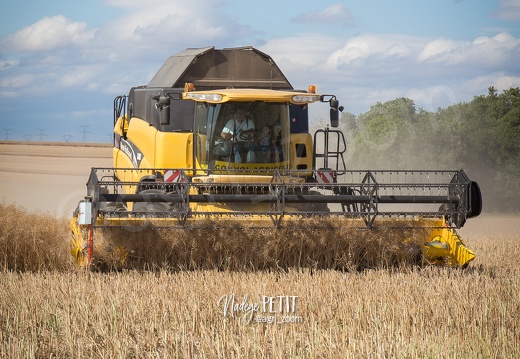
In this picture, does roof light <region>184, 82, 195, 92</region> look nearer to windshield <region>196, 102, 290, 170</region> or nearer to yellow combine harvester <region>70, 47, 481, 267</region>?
yellow combine harvester <region>70, 47, 481, 267</region>

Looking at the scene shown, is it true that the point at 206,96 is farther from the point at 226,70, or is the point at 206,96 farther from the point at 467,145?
the point at 467,145

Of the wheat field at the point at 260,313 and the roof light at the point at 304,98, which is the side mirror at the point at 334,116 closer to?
the roof light at the point at 304,98

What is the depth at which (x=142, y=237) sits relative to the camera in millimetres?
7617

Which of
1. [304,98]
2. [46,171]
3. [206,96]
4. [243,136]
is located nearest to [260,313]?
[243,136]

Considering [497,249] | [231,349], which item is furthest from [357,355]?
[497,249]

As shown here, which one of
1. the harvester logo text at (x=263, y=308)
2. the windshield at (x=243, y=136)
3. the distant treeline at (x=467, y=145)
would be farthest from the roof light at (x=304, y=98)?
the distant treeline at (x=467, y=145)

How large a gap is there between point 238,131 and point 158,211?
1487 millimetres

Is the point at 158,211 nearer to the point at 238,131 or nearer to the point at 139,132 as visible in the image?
the point at 238,131

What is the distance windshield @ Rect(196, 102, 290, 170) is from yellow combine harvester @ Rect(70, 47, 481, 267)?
0.01m

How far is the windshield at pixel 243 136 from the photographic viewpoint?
28.2ft

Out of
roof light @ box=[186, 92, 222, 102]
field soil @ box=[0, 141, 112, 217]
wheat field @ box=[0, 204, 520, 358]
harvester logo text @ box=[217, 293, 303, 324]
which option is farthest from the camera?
field soil @ box=[0, 141, 112, 217]

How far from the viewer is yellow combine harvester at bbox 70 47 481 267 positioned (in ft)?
25.1

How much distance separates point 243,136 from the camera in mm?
8641

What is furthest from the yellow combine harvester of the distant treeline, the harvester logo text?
the distant treeline
